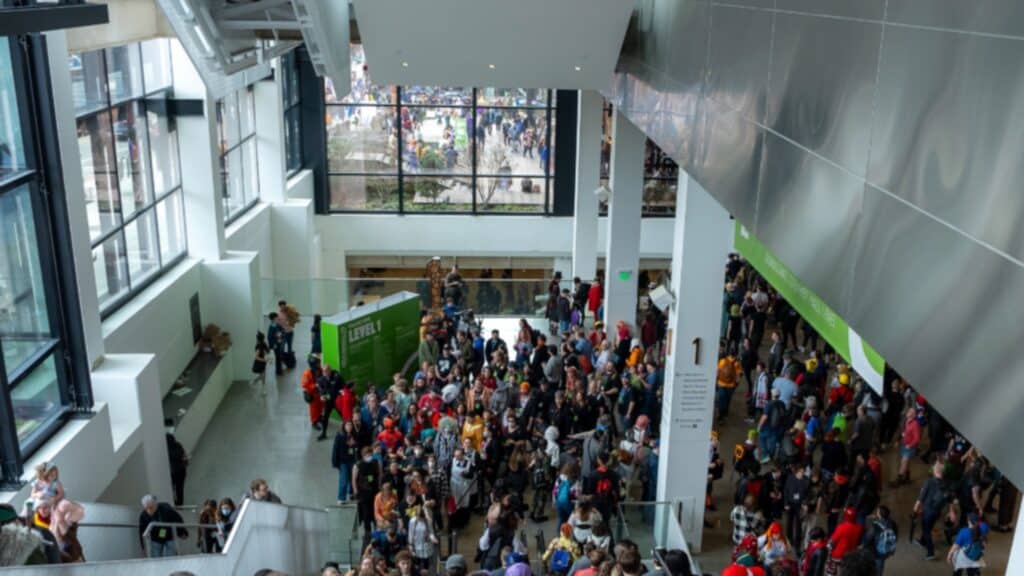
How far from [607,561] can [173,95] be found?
1162cm

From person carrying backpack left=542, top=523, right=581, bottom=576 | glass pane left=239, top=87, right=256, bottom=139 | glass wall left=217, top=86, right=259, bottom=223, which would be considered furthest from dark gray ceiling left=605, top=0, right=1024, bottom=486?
glass pane left=239, top=87, right=256, bottom=139

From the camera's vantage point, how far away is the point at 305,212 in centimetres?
2122

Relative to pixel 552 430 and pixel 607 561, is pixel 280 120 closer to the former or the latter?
pixel 552 430

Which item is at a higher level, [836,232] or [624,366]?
[836,232]

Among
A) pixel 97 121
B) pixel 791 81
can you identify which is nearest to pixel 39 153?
pixel 97 121

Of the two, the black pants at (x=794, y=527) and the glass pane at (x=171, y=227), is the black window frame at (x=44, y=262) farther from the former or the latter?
the black pants at (x=794, y=527)

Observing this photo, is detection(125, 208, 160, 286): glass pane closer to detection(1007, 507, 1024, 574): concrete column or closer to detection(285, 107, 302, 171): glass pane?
detection(285, 107, 302, 171): glass pane

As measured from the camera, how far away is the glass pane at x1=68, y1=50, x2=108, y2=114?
40.9 ft

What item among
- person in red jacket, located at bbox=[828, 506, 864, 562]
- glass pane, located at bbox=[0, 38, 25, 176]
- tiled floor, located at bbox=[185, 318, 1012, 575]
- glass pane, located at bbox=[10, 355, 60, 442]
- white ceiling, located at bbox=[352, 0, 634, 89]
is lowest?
tiled floor, located at bbox=[185, 318, 1012, 575]

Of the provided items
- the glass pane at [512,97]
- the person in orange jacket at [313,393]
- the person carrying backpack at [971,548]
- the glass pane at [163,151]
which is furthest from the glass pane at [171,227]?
the person carrying backpack at [971,548]

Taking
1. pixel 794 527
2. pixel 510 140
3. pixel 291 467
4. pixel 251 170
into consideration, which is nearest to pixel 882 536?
pixel 794 527

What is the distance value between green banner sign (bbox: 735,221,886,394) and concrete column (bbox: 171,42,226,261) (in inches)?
354

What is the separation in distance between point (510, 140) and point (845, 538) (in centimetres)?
1595

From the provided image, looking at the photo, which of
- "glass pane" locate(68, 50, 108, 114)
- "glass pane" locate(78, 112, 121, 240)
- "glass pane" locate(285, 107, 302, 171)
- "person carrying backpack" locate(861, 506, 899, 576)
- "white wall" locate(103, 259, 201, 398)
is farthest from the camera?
"glass pane" locate(285, 107, 302, 171)
